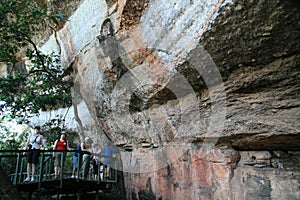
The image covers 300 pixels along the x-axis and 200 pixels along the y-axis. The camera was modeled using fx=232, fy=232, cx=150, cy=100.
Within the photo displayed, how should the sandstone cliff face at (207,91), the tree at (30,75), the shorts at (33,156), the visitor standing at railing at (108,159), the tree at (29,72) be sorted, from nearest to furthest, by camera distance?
the sandstone cliff face at (207,91) → the shorts at (33,156) → the tree at (29,72) → the tree at (30,75) → the visitor standing at railing at (108,159)

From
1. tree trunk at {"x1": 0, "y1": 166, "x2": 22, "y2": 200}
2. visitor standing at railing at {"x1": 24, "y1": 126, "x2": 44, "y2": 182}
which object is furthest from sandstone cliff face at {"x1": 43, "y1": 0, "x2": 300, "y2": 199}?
tree trunk at {"x1": 0, "y1": 166, "x2": 22, "y2": 200}

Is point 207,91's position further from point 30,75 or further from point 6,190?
point 30,75

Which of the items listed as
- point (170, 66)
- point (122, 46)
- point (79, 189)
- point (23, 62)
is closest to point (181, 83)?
point (170, 66)

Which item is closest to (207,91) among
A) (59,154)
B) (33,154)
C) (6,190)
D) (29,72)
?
(6,190)

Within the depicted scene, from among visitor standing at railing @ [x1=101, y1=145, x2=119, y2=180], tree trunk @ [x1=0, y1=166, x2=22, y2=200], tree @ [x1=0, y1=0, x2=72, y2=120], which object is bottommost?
tree trunk @ [x1=0, y1=166, x2=22, y2=200]

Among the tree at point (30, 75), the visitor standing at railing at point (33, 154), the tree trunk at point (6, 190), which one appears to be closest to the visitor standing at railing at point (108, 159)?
the visitor standing at railing at point (33, 154)

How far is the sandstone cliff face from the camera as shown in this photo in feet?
8.46

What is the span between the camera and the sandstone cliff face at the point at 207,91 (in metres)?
2.58

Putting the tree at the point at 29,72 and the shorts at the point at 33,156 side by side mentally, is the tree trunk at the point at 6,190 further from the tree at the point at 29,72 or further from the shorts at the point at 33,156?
the tree at the point at 29,72

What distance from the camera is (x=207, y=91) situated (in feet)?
11.4

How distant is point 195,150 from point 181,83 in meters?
1.14

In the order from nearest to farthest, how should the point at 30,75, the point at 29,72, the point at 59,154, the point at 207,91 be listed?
the point at 207,91 → the point at 59,154 → the point at 29,72 → the point at 30,75

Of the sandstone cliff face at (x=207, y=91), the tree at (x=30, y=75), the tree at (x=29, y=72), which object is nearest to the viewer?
the sandstone cliff face at (x=207, y=91)

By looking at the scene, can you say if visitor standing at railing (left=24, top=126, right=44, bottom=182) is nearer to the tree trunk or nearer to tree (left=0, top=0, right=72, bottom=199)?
the tree trunk
